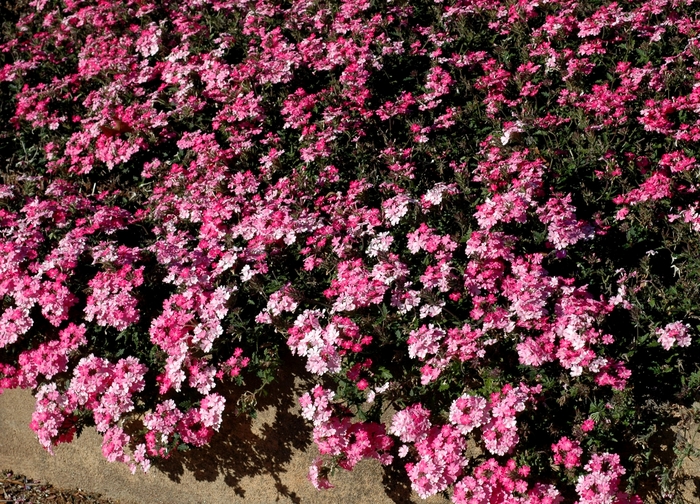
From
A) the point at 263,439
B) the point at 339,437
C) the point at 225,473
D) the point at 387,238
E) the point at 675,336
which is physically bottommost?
the point at 225,473

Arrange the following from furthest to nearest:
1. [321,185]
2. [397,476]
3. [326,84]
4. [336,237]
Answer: [326,84], [321,185], [336,237], [397,476]

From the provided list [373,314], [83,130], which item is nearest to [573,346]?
[373,314]

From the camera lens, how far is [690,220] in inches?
150

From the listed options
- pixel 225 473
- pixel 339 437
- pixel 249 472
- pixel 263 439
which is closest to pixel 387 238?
pixel 339 437

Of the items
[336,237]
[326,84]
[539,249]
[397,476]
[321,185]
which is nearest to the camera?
[397,476]

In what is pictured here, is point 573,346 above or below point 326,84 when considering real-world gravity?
below

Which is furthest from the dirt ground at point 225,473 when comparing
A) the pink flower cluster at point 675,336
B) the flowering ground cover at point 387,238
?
the pink flower cluster at point 675,336

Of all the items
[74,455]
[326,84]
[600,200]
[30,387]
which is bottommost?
[74,455]

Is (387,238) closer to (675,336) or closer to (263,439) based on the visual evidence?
(263,439)

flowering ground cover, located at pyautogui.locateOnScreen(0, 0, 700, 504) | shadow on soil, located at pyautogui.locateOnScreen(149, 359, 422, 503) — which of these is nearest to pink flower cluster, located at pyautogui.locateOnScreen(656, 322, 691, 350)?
flowering ground cover, located at pyautogui.locateOnScreen(0, 0, 700, 504)

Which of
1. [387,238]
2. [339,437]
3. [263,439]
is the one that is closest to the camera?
[339,437]

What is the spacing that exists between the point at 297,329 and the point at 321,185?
4.61ft

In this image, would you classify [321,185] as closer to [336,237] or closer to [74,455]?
[336,237]

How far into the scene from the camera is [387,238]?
4090 millimetres
